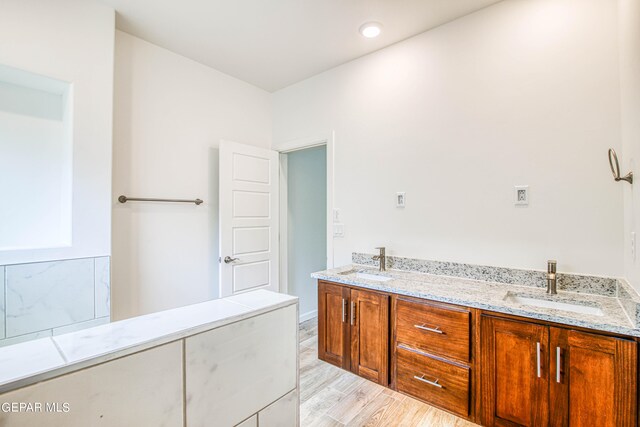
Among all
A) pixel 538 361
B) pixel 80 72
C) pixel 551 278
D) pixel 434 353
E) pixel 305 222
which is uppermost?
pixel 80 72

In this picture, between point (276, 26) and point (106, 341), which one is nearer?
point (106, 341)

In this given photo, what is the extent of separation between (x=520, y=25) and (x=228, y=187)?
2.58m

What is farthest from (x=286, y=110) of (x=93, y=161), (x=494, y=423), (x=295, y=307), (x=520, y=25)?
(x=494, y=423)

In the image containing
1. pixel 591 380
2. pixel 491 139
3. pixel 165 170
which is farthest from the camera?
pixel 165 170

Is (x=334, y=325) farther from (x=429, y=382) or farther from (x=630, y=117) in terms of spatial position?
(x=630, y=117)

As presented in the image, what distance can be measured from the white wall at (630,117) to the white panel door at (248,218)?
109 inches

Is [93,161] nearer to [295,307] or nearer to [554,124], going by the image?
[295,307]

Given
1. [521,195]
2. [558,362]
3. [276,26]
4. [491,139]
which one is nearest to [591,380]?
[558,362]

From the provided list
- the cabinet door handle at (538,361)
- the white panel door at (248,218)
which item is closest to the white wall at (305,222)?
the white panel door at (248,218)

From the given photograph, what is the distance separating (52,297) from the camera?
1848mm

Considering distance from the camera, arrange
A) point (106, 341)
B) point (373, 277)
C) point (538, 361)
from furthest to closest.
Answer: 1. point (373, 277)
2. point (538, 361)
3. point (106, 341)

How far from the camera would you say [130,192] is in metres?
2.44

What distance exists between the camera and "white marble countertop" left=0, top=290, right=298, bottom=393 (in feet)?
1.54

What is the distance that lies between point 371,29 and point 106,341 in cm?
258
